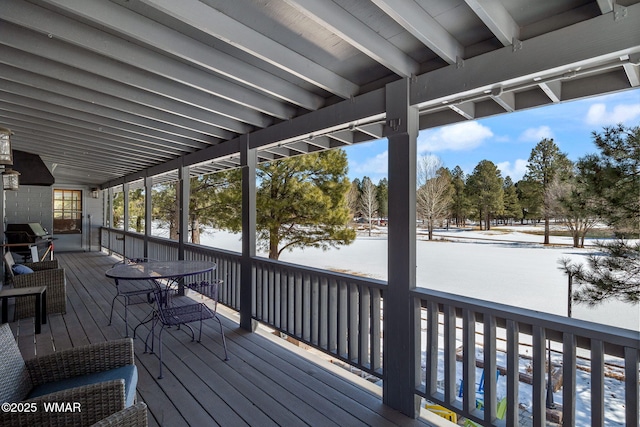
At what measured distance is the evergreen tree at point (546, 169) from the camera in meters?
3.63

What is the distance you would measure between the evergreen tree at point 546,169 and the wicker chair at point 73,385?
4.04m

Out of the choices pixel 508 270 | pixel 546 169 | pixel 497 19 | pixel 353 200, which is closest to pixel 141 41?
pixel 497 19

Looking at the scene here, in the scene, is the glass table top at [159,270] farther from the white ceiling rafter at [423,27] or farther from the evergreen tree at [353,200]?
the evergreen tree at [353,200]

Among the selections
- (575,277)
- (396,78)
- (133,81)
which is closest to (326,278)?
(396,78)

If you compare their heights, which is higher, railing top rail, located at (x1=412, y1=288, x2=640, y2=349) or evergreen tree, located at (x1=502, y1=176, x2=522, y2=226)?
evergreen tree, located at (x1=502, y1=176, x2=522, y2=226)

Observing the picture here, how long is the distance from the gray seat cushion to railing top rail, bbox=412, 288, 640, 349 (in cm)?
185

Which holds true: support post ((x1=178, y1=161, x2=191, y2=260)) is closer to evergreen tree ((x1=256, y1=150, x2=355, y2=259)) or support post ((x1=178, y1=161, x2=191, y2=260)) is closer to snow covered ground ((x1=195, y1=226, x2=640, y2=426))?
snow covered ground ((x1=195, y1=226, x2=640, y2=426))

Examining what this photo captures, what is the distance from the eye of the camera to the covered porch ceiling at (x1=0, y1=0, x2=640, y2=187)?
5.91ft

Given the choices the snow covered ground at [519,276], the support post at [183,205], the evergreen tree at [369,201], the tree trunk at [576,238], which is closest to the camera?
the tree trunk at [576,238]

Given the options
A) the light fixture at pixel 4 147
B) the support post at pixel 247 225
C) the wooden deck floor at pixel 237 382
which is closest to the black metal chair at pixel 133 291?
the wooden deck floor at pixel 237 382

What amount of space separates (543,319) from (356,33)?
6.50 feet

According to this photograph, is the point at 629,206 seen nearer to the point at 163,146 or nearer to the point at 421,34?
the point at 421,34

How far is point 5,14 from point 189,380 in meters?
2.83

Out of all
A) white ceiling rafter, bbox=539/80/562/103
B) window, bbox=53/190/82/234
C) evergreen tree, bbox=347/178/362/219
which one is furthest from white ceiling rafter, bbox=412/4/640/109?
window, bbox=53/190/82/234
